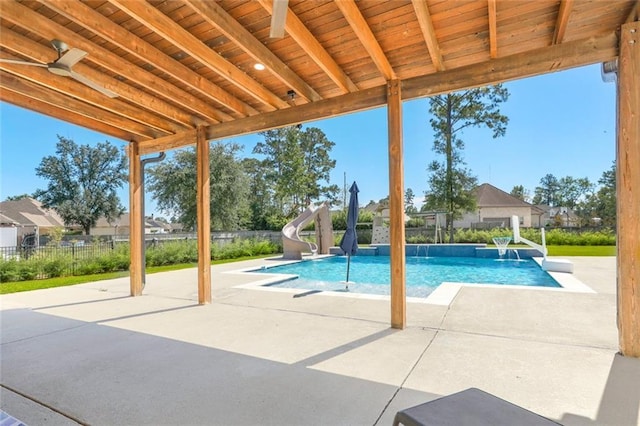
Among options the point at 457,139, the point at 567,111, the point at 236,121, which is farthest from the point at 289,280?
the point at 567,111

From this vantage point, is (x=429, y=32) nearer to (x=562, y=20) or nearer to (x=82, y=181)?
(x=562, y=20)

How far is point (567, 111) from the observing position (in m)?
25.0

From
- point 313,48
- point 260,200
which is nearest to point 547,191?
point 260,200

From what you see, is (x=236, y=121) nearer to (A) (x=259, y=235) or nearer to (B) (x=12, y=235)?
(A) (x=259, y=235)

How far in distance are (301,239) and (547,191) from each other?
49.7 metres

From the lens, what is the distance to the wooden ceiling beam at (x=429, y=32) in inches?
103

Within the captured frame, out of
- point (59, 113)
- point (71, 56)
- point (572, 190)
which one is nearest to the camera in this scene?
point (71, 56)

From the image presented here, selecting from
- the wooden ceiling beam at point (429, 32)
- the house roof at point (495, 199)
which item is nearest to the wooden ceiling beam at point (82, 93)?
the wooden ceiling beam at point (429, 32)

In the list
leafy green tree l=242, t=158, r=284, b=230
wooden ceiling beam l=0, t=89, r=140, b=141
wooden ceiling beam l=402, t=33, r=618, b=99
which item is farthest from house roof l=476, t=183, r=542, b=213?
wooden ceiling beam l=0, t=89, r=140, b=141

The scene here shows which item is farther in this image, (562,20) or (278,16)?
(562,20)

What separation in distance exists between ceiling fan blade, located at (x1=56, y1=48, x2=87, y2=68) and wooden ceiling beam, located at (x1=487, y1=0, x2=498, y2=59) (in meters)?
3.45

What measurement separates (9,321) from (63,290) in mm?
2465

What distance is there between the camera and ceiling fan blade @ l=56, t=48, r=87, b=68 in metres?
2.84

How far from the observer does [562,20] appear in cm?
280
